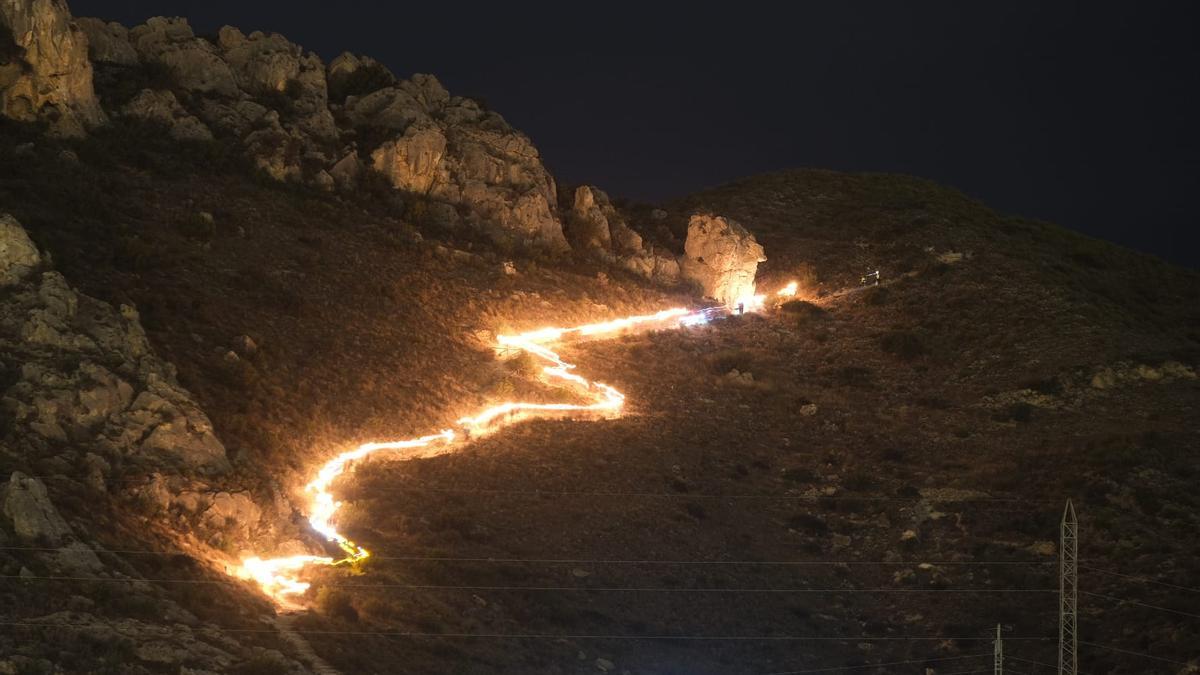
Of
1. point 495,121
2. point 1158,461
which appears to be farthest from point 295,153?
point 1158,461

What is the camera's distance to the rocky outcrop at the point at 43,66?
43969mm

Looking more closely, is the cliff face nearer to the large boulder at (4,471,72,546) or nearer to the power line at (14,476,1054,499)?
the power line at (14,476,1054,499)

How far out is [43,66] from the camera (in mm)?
44719

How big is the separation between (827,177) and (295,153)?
39908mm

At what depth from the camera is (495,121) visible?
58.7 meters

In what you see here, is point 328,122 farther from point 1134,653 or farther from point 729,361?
point 1134,653

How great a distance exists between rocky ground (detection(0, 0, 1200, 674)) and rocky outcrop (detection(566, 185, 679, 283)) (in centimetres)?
20

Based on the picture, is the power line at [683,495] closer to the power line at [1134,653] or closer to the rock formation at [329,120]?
the power line at [1134,653]

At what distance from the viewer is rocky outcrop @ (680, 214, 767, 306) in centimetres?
5712

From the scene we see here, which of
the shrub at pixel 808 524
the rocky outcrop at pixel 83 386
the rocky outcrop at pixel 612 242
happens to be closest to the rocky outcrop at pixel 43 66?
the rocky outcrop at pixel 83 386

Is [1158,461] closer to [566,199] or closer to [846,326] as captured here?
[846,326]

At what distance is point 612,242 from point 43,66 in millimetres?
25339

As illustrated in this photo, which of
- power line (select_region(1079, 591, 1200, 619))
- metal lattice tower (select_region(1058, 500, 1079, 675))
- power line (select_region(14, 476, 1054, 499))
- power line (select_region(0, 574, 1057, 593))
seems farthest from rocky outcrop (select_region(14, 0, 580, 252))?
metal lattice tower (select_region(1058, 500, 1079, 675))

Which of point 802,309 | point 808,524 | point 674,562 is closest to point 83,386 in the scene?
point 674,562
